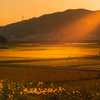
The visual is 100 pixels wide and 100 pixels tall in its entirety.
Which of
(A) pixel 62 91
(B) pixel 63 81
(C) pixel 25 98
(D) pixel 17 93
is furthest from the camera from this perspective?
(B) pixel 63 81

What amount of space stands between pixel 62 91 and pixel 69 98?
131 cm

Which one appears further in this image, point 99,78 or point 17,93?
point 99,78

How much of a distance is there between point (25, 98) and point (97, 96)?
375 centimetres

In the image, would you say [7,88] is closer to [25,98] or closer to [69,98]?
[25,98]

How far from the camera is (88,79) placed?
17297mm

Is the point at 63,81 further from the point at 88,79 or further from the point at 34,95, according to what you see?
the point at 34,95

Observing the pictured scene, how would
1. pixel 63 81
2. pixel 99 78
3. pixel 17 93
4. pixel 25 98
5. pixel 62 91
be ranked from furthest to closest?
pixel 99 78 → pixel 63 81 → pixel 62 91 → pixel 17 93 → pixel 25 98

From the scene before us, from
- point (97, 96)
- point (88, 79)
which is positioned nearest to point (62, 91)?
point (97, 96)

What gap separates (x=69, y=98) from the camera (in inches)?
425

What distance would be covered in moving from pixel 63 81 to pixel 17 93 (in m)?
5.96

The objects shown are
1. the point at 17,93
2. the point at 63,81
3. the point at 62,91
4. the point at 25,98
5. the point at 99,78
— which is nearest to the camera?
the point at 25,98

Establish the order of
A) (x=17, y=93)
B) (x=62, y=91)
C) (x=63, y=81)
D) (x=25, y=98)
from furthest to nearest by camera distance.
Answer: (x=63, y=81), (x=62, y=91), (x=17, y=93), (x=25, y=98)

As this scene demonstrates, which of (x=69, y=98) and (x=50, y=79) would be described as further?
(x=50, y=79)

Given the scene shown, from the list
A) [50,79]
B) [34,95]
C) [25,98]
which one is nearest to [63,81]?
[50,79]
